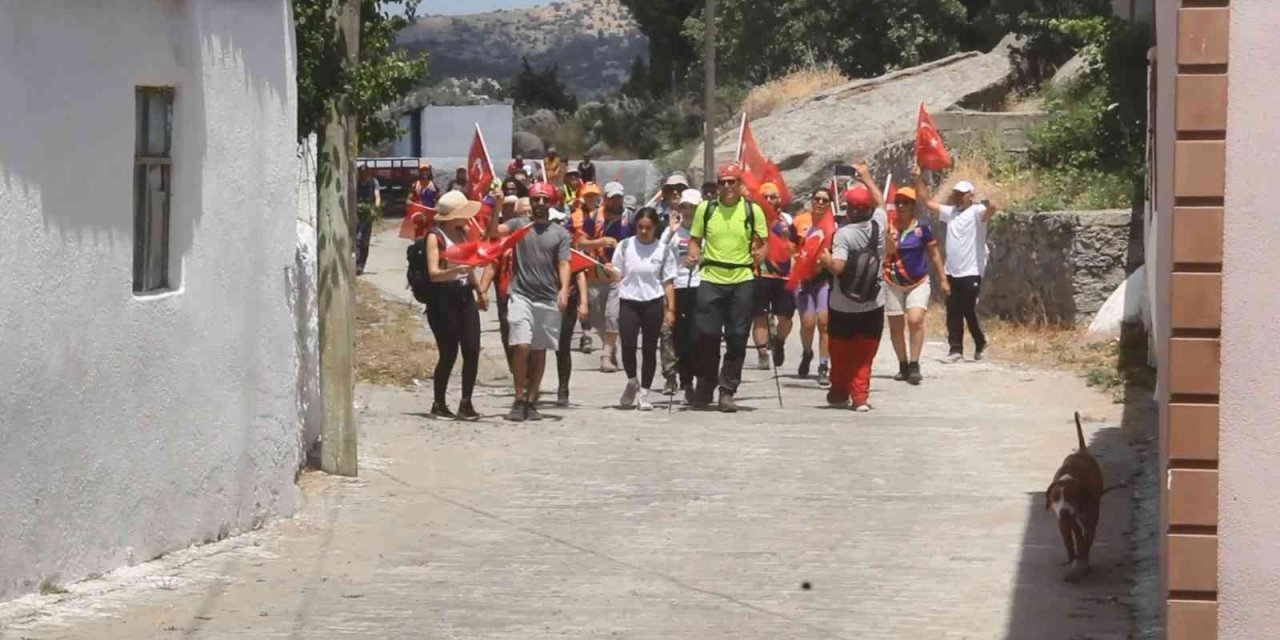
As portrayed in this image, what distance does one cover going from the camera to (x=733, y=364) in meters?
15.9

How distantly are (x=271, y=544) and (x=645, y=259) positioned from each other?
19.7ft

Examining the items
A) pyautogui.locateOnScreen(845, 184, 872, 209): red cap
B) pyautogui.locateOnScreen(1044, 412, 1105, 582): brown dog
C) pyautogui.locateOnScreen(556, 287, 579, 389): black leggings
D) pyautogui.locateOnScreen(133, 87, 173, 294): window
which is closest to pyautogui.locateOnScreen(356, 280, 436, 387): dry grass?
pyautogui.locateOnScreen(556, 287, 579, 389): black leggings

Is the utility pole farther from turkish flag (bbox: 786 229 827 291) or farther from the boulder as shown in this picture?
the boulder

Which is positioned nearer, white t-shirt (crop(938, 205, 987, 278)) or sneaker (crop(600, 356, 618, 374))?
white t-shirt (crop(938, 205, 987, 278))

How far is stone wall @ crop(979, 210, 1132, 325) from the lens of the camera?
2070 centimetres

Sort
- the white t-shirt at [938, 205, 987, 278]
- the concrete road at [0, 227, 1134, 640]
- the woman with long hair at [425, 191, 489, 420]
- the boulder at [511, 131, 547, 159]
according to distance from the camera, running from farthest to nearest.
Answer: the boulder at [511, 131, 547, 159] → the white t-shirt at [938, 205, 987, 278] → the woman with long hair at [425, 191, 489, 420] → the concrete road at [0, 227, 1134, 640]

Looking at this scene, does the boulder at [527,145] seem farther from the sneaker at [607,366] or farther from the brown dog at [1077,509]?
the brown dog at [1077,509]

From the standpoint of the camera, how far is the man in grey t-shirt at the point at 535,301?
15344 mm

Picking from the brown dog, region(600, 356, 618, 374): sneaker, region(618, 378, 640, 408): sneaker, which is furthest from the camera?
region(600, 356, 618, 374): sneaker

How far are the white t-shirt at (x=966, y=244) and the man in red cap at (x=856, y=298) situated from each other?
2627mm

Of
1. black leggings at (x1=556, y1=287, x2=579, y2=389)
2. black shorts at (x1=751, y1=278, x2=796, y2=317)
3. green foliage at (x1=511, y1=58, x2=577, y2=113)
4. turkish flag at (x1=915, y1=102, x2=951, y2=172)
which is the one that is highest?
green foliage at (x1=511, y1=58, x2=577, y2=113)

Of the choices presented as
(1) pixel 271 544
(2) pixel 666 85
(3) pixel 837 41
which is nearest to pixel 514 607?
(1) pixel 271 544

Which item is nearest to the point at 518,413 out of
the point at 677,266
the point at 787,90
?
the point at 677,266

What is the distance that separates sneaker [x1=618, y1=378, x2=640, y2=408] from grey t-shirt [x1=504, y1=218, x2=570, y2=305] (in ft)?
3.81
